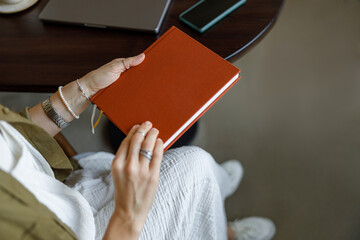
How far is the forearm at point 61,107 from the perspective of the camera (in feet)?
2.27

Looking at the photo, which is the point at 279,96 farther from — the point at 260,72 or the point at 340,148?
the point at 340,148

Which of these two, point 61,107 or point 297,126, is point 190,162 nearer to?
point 61,107

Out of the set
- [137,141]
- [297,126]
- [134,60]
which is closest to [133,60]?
[134,60]

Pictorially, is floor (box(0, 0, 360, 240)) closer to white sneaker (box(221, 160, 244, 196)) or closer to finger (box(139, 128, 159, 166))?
white sneaker (box(221, 160, 244, 196))

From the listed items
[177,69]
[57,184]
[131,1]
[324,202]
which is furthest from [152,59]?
[324,202]

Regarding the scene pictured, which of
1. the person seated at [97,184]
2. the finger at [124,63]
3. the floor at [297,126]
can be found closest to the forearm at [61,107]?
the person seated at [97,184]

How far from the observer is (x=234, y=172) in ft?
4.08

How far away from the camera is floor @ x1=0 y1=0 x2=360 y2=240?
1.18 m

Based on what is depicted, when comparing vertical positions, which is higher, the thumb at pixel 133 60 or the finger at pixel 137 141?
the thumb at pixel 133 60

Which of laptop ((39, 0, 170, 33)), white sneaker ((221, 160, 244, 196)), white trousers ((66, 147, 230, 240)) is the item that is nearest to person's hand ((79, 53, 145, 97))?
laptop ((39, 0, 170, 33))

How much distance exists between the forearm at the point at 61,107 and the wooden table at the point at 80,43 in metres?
0.03

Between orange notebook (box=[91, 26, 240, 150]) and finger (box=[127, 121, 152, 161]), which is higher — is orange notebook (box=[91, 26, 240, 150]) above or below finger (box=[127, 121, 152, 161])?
above

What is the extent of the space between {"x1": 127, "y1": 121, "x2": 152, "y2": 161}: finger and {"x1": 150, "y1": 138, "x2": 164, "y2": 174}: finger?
3cm

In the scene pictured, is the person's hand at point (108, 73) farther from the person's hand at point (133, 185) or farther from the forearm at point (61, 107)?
the person's hand at point (133, 185)
